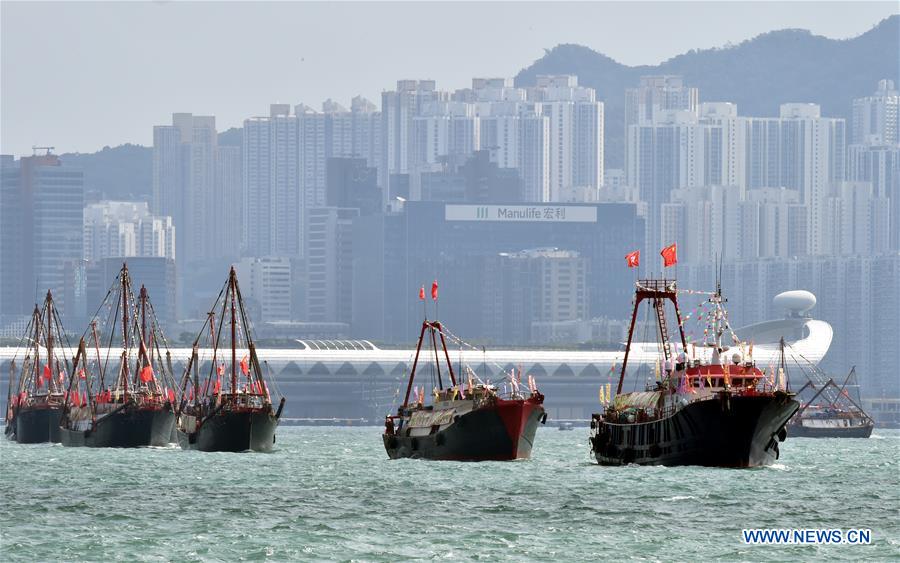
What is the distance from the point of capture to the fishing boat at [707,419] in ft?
360

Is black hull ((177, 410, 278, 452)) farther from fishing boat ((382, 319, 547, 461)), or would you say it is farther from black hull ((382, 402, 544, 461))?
black hull ((382, 402, 544, 461))

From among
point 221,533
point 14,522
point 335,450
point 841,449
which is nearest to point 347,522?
point 221,533

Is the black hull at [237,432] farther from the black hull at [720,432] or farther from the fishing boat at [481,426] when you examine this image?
the black hull at [720,432]

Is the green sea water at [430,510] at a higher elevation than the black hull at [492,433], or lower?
lower

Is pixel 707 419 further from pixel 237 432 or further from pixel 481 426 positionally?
pixel 237 432

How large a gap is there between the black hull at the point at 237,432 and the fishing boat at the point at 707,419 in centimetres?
3567

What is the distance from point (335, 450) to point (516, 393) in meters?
38.9

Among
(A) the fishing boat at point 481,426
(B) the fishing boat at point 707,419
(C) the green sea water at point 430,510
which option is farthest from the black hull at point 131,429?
(B) the fishing boat at point 707,419

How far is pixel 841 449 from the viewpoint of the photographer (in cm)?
17800

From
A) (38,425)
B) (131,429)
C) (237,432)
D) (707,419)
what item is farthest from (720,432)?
(38,425)

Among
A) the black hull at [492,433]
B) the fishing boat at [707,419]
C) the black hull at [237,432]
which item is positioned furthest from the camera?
the black hull at [237,432]

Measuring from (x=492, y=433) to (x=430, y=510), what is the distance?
3936 cm

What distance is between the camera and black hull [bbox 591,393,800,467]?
359ft

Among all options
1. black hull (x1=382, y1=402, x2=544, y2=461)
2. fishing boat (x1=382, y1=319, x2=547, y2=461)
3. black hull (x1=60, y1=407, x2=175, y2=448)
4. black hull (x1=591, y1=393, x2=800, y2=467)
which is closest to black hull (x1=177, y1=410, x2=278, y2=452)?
black hull (x1=60, y1=407, x2=175, y2=448)
